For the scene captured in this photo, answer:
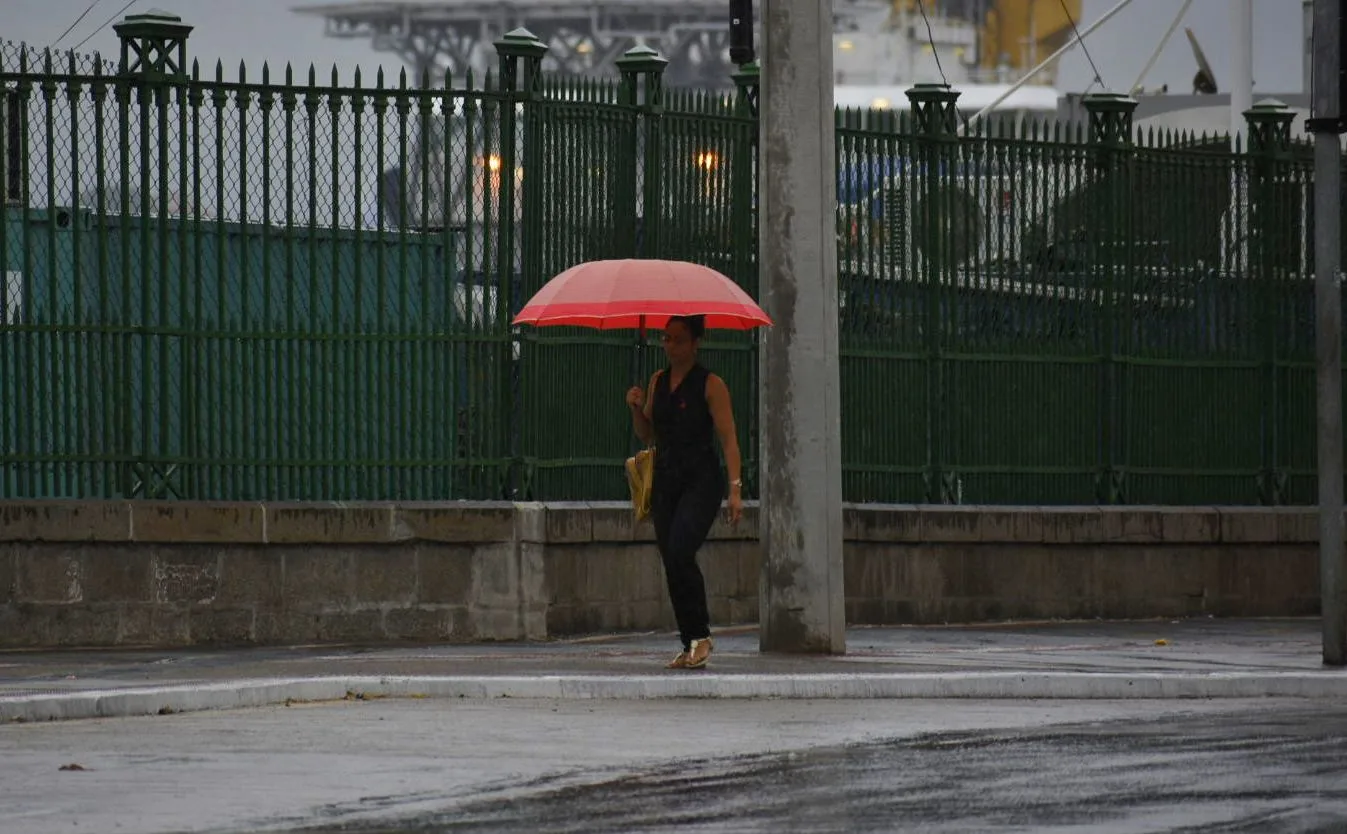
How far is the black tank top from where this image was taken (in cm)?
1290

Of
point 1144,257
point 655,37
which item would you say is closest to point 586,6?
point 655,37

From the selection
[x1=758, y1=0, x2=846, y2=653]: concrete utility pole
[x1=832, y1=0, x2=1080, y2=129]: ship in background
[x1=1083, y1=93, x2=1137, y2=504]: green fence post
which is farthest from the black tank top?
[x1=832, y1=0, x2=1080, y2=129]: ship in background

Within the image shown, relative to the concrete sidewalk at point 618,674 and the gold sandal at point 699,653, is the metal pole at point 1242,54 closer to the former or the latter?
the concrete sidewalk at point 618,674

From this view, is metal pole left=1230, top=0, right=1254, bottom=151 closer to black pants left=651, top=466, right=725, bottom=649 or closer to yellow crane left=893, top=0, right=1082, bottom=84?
black pants left=651, top=466, right=725, bottom=649

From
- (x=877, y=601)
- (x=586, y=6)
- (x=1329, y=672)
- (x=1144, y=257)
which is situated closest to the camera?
(x=1329, y=672)

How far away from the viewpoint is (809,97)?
13.7 meters

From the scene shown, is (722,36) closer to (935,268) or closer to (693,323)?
(935,268)

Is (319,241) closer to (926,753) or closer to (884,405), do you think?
(884,405)

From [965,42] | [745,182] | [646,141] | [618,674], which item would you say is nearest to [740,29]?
[646,141]

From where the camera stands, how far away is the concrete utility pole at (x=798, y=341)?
13641 millimetres

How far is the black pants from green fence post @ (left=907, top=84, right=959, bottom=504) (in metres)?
4.99

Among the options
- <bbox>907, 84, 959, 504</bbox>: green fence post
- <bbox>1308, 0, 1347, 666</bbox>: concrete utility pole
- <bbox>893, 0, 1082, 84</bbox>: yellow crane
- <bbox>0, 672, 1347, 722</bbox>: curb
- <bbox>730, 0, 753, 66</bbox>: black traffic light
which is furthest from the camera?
<bbox>893, 0, 1082, 84</bbox>: yellow crane

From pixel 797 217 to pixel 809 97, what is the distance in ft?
2.01

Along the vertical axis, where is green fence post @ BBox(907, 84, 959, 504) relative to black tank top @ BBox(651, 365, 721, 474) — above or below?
above
